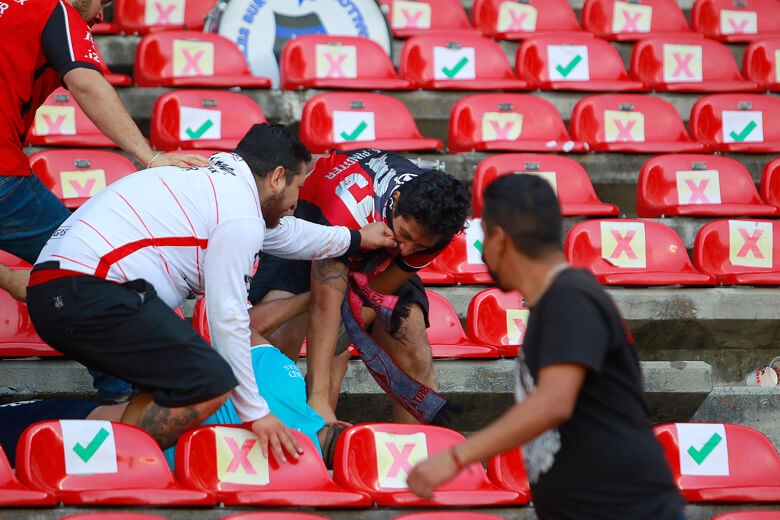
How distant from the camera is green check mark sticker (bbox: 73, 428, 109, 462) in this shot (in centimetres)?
264

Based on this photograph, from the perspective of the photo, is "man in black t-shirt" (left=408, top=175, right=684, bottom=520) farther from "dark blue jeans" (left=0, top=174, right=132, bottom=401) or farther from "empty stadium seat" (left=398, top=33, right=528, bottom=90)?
"empty stadium seat" (left=398, top=33, right=528, bottom=90)

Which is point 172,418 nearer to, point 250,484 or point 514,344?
point 250,484

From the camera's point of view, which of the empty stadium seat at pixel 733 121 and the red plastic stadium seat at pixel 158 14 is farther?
the red plastic stadium seat at pixel 158 14

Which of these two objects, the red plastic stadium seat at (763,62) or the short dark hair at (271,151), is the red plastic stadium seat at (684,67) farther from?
the short dark hair at (271,151)

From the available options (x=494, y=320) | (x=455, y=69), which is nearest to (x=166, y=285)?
(x=494, y=320)

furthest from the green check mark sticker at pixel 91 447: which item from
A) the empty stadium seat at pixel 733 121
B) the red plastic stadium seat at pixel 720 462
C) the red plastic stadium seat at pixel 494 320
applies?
the empty stadium seat at pixel 733 121

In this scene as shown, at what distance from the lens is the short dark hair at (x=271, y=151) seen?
2.84 meters

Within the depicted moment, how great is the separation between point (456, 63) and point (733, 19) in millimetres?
2396

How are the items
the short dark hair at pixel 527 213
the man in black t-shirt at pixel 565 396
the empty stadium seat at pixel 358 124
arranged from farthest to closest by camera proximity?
the empty stadium seat at pixel 358 124
the short dark hair at pixel 527 213
the man in black t-shirt at pixel 565 396

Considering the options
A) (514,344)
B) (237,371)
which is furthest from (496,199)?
(514,344)

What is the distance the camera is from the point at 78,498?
260cm

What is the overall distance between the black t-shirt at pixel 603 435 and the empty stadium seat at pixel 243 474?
0.97m

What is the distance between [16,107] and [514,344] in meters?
2.09

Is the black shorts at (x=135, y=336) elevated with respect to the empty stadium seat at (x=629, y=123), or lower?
lower
